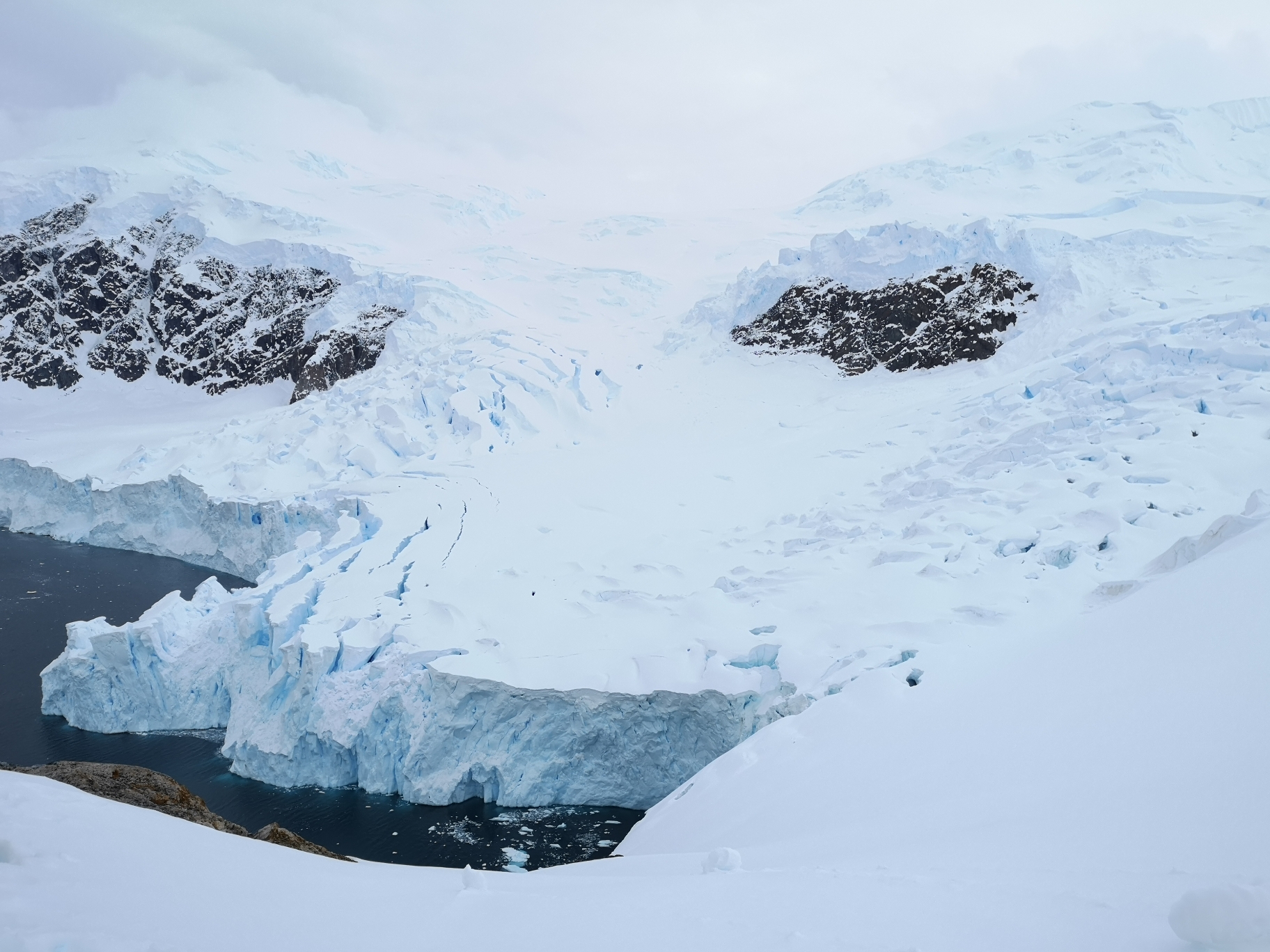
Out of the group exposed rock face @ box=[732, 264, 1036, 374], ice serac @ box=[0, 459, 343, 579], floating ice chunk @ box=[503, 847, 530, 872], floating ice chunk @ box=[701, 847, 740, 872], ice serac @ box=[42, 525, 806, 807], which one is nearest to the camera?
floating ice chunk @ box=[701, 847, 740, 872]

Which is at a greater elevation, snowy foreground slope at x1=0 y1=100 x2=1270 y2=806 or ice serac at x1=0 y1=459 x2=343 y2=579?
snowy foreground slope at x1=0 y1=100 x2=1270 y2=806

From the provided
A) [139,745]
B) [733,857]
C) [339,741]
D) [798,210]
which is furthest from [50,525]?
[798,210]

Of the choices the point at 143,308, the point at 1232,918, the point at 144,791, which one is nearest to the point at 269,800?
the point at 144,791

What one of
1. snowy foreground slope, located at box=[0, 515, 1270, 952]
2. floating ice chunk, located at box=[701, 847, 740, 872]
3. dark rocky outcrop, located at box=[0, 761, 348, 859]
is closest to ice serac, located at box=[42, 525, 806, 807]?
snowy foreground slope, located at box=[0, 515, 1270, 952]

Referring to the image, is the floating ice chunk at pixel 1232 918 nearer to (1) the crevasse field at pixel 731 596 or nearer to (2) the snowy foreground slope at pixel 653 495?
(1) the crevasse field at pixel 731 596

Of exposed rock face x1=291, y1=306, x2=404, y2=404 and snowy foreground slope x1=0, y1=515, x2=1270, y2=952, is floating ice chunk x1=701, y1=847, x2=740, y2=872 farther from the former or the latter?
exposed rock face x1=291, y1=306, x2=404, y2=404

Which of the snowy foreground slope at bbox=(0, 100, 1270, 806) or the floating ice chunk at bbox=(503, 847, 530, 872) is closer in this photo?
the floating ice chunk at bbox=(503, 847, 530, 872)

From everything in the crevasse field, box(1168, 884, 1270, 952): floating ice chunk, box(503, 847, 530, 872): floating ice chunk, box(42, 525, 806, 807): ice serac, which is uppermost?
box(1168, 884, 1270, 952): floating ice chunk

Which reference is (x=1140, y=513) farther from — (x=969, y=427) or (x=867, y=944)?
(x=867, y=944)
